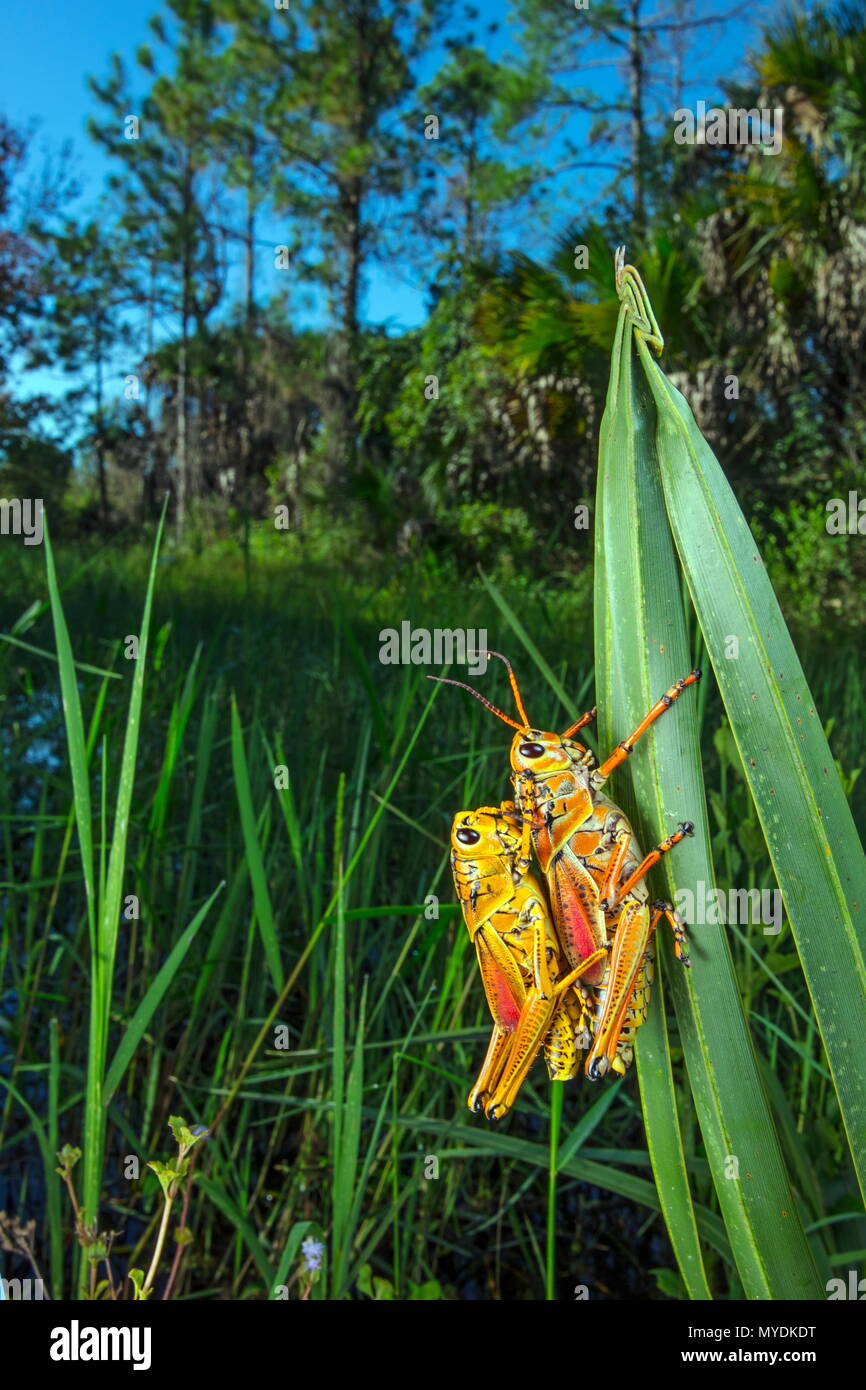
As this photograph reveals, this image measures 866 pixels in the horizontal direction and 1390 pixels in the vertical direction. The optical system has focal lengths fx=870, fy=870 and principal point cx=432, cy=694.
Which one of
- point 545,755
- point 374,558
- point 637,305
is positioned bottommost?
point 545,755

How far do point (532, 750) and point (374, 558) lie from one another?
701 centimetres

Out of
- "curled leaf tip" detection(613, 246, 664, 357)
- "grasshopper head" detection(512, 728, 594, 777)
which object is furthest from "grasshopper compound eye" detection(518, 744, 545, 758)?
"curled leaf tip" detection(613, 246, 664, 357)

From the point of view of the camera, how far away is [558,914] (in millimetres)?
277

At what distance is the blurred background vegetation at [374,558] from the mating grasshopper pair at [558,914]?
0.19 meters

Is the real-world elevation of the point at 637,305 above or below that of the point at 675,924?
above

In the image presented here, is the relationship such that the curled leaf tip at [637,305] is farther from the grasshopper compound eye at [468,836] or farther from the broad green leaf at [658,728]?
the grasshopper compound eye at [468,836]

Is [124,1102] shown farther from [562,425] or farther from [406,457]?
[406,457]

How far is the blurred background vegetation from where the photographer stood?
3.13 feet

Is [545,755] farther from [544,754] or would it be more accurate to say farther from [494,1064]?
[494,1064]

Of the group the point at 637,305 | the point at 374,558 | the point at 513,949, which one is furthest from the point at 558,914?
the point at 374,558

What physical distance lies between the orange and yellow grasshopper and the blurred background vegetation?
0.70ft

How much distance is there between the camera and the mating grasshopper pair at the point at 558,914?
0.85 ft

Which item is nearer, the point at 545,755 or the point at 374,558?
the point at 545,755
